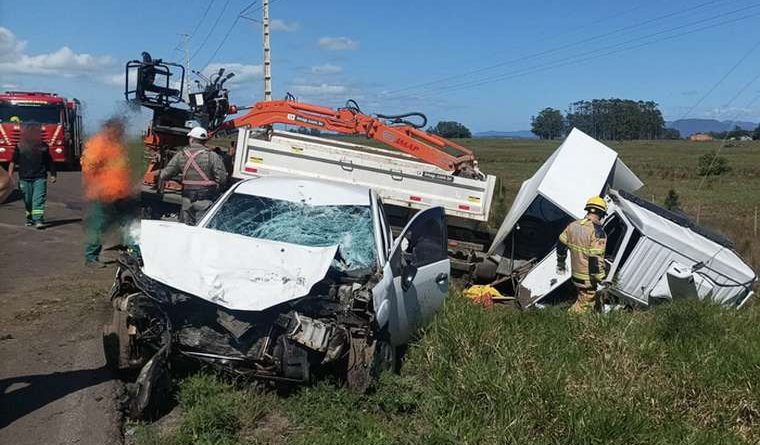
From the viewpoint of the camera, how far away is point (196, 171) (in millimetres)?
8961

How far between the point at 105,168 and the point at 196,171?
7.72 ft

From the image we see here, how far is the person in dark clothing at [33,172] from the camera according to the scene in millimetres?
12922

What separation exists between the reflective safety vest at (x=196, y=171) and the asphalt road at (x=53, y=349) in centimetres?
163

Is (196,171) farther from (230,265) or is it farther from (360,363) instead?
(360,363)

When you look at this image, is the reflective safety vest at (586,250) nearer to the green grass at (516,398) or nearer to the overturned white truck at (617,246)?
the overturned white truck at (617,246)

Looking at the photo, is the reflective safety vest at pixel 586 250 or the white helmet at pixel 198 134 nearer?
the reflective safety vest at pixel 586 250

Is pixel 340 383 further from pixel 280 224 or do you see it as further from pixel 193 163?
pixel 193 163

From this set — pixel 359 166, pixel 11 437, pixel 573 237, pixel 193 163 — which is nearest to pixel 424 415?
pixel 11 437

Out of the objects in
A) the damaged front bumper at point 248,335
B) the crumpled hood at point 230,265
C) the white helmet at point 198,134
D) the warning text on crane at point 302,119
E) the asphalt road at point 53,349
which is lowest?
the asphalt road at point 53,349

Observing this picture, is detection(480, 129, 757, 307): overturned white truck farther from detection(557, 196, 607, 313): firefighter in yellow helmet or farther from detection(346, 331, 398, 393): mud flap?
detection(346, 331, 398, 393): mud flap

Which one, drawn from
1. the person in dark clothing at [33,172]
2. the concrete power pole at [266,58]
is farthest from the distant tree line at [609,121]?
the person in dark clothing at [33,172]

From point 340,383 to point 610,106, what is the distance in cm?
5814

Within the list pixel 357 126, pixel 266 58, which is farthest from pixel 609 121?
pixel 357 126

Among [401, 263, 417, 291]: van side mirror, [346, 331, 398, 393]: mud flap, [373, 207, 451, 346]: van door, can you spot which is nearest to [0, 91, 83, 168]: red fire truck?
[373, 207, 451, 346]: van door
